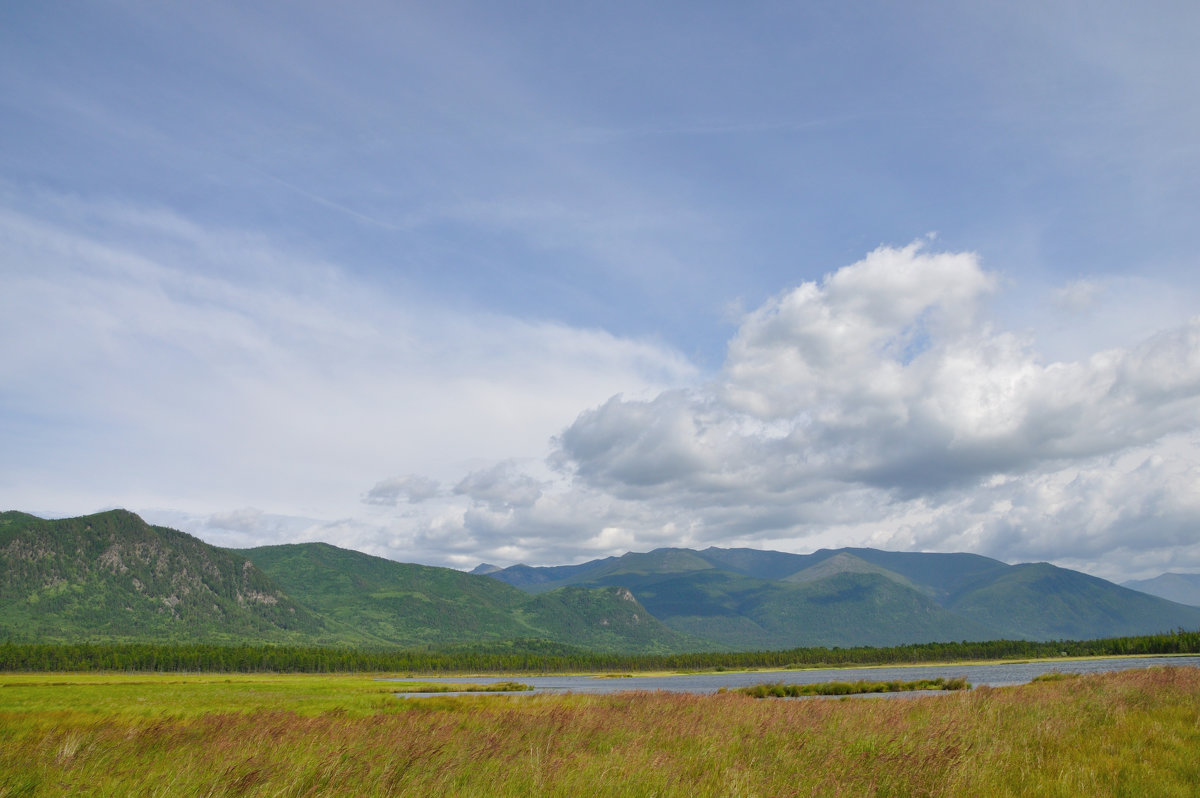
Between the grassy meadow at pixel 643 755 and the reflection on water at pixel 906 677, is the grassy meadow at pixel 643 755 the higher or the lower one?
the higher one

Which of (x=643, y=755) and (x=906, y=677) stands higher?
(x=643, y=755)

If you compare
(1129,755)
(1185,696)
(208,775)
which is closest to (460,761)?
(208,775)

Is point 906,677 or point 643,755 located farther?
point 906,677

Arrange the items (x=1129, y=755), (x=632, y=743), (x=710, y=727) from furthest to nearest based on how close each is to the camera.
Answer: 1. (x=710, y=727)
2. (x=632, y=743)
3. (x=1129, y=755)

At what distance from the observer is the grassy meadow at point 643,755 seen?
1081 cm

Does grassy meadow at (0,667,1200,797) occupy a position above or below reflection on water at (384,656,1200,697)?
above

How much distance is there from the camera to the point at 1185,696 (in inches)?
835

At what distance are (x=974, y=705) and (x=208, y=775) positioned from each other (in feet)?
70.5

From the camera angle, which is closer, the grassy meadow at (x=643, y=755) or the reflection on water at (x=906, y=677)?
the grassy meadow at (x=643, y=755)

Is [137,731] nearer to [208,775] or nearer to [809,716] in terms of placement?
[208,775]

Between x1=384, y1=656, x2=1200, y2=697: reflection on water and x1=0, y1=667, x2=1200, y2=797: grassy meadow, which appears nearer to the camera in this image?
x1=0, y1=667, x2=1200, y2=797: grassy meadow

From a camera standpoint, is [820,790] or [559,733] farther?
[559,733]

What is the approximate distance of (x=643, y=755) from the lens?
13.2m

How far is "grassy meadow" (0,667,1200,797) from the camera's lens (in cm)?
1081
